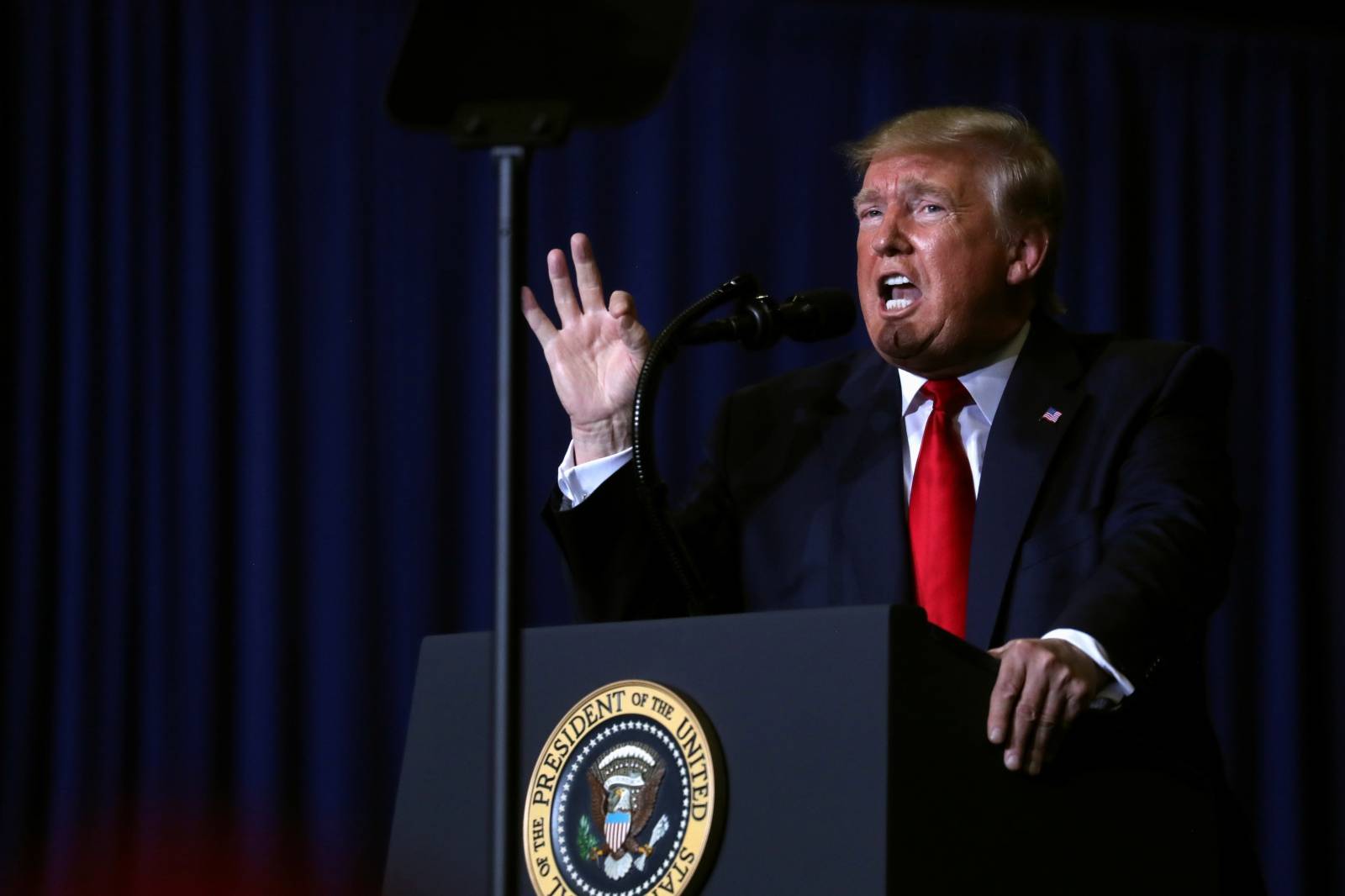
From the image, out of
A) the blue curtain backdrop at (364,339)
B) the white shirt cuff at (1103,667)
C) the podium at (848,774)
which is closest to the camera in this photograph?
the podium at (848,774)

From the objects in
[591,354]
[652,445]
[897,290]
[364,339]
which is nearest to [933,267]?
[897,290]

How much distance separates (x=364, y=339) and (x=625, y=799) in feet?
6.82

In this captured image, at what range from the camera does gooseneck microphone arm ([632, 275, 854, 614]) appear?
1621mm

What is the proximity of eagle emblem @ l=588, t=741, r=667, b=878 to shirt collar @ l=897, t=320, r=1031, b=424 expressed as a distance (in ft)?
3.13

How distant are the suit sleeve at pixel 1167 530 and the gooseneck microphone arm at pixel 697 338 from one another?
0.39 metres

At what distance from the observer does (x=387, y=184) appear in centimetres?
334

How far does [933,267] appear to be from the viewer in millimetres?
2273

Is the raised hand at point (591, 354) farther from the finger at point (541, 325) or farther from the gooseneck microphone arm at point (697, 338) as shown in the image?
the gooseneck microphone arm at point (697, 338)

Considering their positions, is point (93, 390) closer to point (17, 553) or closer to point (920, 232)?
point (17, 553)

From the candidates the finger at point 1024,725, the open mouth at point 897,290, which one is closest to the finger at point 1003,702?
the finger at point 1024,725

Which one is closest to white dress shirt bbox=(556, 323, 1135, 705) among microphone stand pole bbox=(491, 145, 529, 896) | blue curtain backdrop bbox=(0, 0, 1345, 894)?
microphone stand pole bbox=(491, 145, 529, 896)

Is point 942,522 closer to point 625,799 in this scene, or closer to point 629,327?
point 629,327

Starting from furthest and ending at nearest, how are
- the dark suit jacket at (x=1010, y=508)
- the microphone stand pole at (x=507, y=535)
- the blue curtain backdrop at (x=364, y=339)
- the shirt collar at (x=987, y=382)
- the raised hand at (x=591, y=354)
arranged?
A: the blue curtain backdrop at (x=364, y=339) → the shirt collar at (x=987, y=382) → the raised hand at (x=591, y=354) → the dark suit jacket at (x=1010, y=508) → the microphone stand pole at (x=507, y=535)

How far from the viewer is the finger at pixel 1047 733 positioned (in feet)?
4.55
